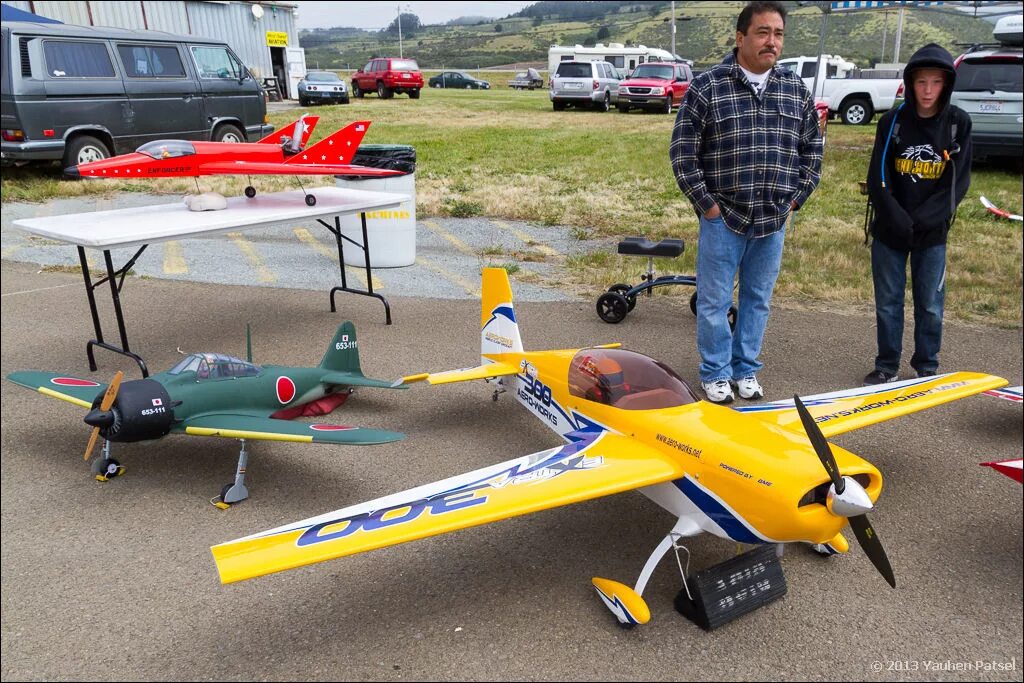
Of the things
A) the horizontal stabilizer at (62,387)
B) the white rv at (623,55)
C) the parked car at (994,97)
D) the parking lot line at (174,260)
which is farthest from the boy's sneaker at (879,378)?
the white rv at (623,55)

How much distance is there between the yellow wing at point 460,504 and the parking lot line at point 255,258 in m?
5.99

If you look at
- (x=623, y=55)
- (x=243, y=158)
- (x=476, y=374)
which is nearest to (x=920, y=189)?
(x=476, y=374)

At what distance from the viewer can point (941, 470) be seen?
166 inches

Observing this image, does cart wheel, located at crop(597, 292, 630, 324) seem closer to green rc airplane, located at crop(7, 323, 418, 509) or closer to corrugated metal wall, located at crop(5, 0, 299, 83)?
green rc airplane, located at crop(7, 323, 418, 509)

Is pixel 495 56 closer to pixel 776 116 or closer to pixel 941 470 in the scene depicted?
pixel 776 116

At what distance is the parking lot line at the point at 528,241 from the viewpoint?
927 cm

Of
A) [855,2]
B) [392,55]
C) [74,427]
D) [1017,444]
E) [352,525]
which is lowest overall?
[1017,444]

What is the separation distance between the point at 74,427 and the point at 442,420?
2405mm

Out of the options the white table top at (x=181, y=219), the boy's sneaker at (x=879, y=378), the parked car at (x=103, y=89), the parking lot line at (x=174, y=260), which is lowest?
the boy's sneaker at (x=879, y=378)

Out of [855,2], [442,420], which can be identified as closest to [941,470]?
[442,420]

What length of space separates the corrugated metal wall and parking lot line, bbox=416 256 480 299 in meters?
2.94

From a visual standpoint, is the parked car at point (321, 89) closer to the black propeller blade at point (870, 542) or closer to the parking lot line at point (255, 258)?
the parking lot line at point (255, 258)

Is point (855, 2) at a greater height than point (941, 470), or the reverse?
point (855, 2)

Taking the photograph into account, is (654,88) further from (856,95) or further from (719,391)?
(719,391)
